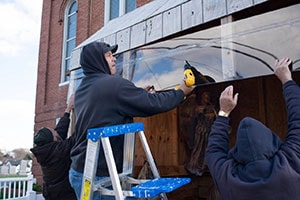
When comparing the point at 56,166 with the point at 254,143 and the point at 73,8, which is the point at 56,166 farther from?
the point at 73,8

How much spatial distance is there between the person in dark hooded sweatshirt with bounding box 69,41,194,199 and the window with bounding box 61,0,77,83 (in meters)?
9.43

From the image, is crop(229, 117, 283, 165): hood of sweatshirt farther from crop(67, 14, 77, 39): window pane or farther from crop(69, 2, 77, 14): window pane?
crop(69, 2, 77, 14): window pane

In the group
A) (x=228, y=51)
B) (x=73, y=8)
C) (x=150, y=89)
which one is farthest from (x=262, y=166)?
(x=73, y=8)

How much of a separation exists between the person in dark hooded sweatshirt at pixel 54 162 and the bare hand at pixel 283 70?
201cm

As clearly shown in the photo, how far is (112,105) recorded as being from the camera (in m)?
2.01

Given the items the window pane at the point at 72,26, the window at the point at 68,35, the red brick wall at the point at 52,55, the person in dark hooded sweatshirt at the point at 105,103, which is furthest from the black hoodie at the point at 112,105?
the window pane at the point at 72,26

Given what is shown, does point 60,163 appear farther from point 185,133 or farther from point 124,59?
point 185,133

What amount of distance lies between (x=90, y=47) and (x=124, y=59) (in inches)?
39.2

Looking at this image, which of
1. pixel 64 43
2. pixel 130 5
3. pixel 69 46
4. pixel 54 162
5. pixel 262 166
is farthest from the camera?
pixel 64 43

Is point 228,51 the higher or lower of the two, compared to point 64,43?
lower

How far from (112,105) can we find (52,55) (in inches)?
427

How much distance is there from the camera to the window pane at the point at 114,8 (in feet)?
31.6

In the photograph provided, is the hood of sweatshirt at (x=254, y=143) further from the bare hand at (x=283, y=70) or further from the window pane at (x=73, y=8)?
the window pane at (x=73, y=8)

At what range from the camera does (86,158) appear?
1.93 metres
